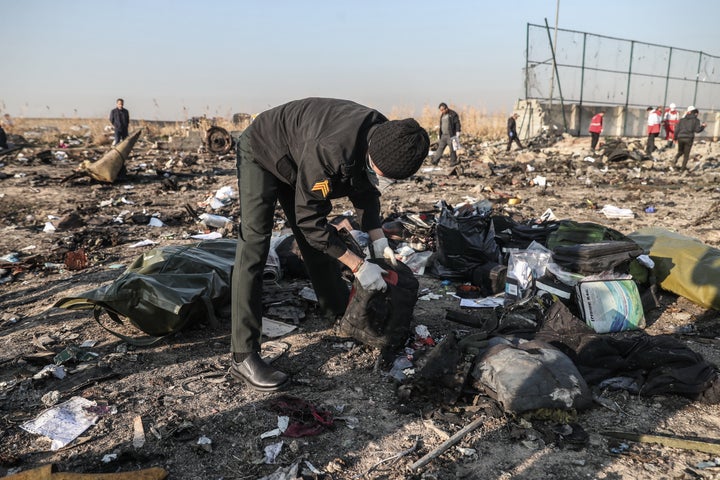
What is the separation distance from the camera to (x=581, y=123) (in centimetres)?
1797

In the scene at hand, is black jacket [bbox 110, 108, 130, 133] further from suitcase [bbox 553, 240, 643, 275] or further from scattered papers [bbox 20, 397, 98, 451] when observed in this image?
suitcase [bbox 553, 240, 643, 275]

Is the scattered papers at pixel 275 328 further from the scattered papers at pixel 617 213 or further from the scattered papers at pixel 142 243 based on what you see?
the scattered papers at pixel 617 213

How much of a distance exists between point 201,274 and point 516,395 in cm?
210

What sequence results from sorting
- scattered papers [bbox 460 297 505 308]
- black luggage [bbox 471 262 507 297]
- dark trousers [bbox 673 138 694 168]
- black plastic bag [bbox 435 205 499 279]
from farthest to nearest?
dark trousers [bbox 673 138 694 168] < black plastic bag [bbox 435 205 499 279] < black luggage [bbox 471 262 507 297] < scattered papers [bbox 460 297 505 308]

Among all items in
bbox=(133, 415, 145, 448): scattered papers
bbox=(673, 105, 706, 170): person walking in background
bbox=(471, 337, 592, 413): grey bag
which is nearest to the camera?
bbox=(133, 415, 145, 448): scattered papers

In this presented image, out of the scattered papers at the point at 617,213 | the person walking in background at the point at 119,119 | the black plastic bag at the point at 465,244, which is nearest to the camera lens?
the black plastic bag at the point at 465,244

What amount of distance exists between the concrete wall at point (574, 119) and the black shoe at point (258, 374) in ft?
52.9

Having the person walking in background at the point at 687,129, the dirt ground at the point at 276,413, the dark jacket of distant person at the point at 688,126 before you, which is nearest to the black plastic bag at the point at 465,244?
the dirt ground at the point at 276,413

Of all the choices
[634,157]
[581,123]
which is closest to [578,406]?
[634,157]

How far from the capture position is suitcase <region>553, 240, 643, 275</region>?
11.3 feet

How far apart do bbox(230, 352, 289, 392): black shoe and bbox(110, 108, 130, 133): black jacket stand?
12.5 metres

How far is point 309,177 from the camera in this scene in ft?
7.02

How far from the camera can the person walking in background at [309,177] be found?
6.92ft

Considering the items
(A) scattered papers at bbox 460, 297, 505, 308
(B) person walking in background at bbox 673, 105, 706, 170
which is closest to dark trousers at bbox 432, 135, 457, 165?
(B) person walking in background at bbox 673, 105, 706, 170
